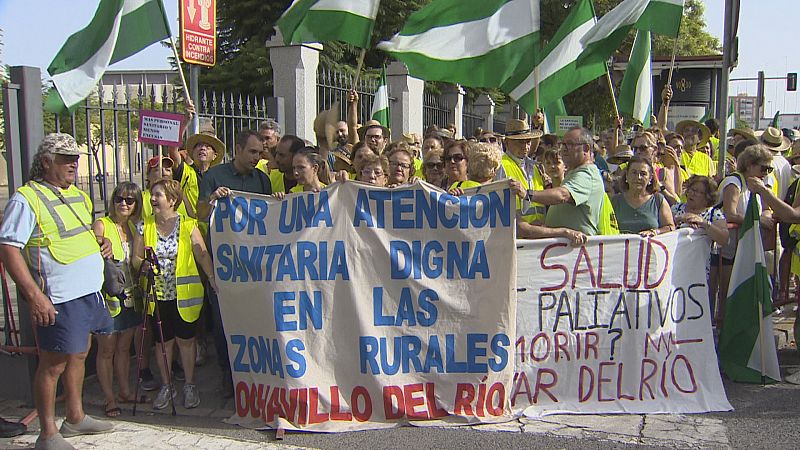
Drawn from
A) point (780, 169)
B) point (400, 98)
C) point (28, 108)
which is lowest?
point (780, 169)

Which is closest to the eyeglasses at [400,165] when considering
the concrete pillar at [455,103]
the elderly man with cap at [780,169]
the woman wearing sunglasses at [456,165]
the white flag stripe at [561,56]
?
the woman wearing sunglasses at [456,165]

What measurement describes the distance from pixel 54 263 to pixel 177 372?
1995mm

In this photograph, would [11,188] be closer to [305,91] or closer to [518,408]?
[518,408]

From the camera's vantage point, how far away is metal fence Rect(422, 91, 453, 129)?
15312 millimetres

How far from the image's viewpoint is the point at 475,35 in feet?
22.1

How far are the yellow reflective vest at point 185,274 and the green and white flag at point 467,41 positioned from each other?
2.62m

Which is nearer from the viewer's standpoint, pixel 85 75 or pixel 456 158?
pixel 85 75

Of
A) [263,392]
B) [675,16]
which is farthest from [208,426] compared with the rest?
[675,16]

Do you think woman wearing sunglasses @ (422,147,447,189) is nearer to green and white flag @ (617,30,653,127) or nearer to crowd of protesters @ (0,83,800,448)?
crowd of protesters @ (0,83,800,448)

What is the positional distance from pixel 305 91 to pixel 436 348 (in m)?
6.14

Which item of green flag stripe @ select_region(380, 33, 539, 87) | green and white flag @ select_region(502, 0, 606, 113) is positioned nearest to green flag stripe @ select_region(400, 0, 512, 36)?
green flag stripe @ select_region(380, 33, 539, 87)

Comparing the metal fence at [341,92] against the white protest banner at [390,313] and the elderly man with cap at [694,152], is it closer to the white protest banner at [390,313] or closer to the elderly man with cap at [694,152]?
the elderly man with cap at [694,152]

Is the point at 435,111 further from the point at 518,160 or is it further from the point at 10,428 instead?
the point at 10,428

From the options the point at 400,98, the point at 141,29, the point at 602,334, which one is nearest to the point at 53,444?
the point at 141,29
